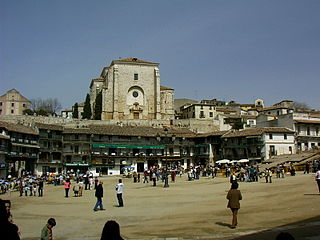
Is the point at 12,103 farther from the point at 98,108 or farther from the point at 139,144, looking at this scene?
the point at 139,144

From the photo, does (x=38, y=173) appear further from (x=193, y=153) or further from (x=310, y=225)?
(x=310, y=225)

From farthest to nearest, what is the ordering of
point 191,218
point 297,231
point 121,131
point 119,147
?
point 121,131 < point 119,147 < point 191,218 < point 297,231

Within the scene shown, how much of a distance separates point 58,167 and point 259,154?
35332mm

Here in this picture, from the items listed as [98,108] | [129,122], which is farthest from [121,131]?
[98,108]

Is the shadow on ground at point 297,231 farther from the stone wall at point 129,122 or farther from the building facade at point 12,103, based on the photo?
the building facade at point 12,103

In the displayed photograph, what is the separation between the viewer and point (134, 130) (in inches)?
2569

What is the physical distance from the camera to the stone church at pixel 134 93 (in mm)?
84312

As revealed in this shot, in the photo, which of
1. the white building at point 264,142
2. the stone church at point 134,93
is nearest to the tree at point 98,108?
the stone church at point 134,93

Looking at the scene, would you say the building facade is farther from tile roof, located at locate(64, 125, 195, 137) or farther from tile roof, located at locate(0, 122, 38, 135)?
tile roof, located at locate(0, 122, 38, 135)

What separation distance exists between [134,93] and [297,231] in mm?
78510

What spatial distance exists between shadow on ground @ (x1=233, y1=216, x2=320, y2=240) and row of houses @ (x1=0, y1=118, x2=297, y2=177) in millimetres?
42207

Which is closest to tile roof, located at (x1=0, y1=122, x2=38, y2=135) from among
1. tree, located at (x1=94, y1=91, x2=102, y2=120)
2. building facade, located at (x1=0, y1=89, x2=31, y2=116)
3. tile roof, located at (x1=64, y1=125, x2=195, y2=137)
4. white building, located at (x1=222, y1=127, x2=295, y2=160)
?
tile roof, located at (x1=64, y1=125, x2=195, y2=137)

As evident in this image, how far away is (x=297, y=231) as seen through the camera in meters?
10.1

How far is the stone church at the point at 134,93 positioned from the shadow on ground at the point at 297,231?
73390mm
